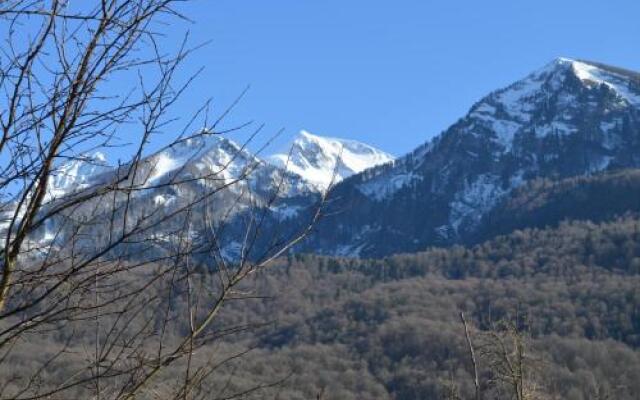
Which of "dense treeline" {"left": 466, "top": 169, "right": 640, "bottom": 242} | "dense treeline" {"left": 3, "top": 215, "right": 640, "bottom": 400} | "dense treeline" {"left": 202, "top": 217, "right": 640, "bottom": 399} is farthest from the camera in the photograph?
"dense treeline" {"left": 466, "top": 169, "right": 640, "bottom": 242}

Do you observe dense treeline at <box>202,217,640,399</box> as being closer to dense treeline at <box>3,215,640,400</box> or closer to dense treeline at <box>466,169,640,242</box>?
dense treeline at <box>3,215,640,400</box>

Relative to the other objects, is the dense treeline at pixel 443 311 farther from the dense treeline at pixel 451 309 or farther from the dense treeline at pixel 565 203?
the dense treeline at pixel 565 203

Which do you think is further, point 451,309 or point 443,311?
point 451,309

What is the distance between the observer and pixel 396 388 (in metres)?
96.2

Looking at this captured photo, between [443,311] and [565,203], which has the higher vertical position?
[565,203]

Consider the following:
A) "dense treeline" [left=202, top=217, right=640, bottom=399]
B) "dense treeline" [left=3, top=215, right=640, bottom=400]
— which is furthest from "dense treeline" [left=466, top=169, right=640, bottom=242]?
"dense treeline" [left=202, top=217, right=640, bottom=399]

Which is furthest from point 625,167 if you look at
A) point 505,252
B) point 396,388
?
point 396,388

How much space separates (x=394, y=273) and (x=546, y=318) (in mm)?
43352

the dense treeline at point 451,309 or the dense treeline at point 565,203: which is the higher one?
the dense treeline at point 565,203

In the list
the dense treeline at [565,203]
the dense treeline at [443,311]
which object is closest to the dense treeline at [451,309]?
the dense treeline at [443,311]

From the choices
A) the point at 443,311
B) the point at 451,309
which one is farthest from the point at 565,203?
the point at 443,311

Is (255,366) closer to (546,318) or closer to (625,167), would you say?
(546,318)

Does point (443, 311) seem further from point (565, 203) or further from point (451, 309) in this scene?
point (565, 203)

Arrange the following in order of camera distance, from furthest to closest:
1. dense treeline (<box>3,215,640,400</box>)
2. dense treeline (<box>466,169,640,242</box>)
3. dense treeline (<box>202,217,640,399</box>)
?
dense treeline (<box>466,169,640,242</box>)
dense treeline (<box>202,217,640,399</box>)
dense treeline (<box>3,215,640,400</box>)
